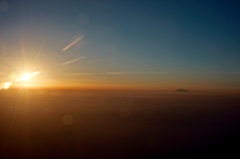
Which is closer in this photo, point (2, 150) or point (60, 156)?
point (60, 156)

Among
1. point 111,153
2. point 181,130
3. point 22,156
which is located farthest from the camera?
point 181,130

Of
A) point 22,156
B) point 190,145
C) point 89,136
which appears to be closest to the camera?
point 22,156

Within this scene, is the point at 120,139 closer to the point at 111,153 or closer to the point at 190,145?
the point at 111,153

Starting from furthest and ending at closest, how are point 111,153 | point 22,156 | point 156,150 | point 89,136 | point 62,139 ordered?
point 89,136
point 62,139
point 156,150
point 111,153
point 22,156

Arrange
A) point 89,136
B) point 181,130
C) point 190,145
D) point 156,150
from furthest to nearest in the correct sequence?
point 181,130
point 89,136
point 190,145
point 156,150

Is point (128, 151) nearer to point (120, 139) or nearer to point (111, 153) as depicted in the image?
point (111, 153)

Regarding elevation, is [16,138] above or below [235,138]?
above

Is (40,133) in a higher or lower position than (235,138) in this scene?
higher

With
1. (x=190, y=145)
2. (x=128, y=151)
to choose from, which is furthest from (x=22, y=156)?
(x=190, y=145)

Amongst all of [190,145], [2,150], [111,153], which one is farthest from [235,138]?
[2,150]
